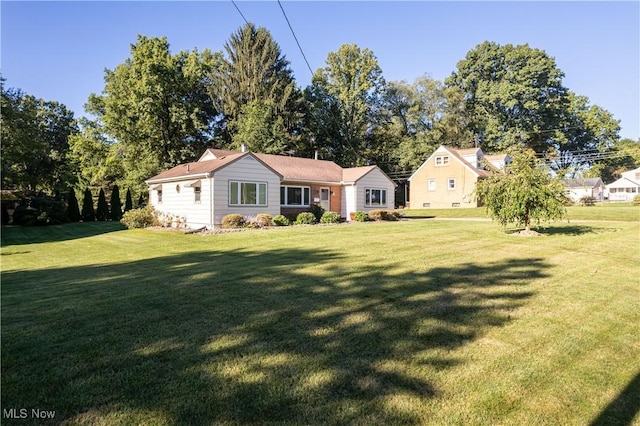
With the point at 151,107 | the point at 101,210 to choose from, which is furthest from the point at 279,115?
the point at 101,210

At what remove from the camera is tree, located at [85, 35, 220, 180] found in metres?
31.3

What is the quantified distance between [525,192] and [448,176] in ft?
91.7

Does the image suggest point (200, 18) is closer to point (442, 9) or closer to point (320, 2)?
point (320, 2)

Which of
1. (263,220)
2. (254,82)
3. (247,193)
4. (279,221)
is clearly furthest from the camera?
(254,82)

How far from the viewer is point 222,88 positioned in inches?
1528

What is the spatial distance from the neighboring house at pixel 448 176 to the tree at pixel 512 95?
1128 centimetres

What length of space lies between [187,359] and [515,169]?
482 inches

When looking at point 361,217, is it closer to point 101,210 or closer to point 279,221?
point 279,221

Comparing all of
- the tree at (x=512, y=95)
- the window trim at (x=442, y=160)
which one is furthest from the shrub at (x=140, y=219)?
the tree at (x=512, y=95)

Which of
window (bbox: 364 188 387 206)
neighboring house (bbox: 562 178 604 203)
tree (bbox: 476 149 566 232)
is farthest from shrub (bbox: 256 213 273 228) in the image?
neighboring house (bbox: 562 178 604 203)

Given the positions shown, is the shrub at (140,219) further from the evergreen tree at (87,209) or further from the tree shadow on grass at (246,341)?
the tree shadow on grass at (246,341)

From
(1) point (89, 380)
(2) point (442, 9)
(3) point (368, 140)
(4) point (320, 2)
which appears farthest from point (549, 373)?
(3) point (368, 140)

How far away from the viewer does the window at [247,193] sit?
740 inches

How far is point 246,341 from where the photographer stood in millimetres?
3885
